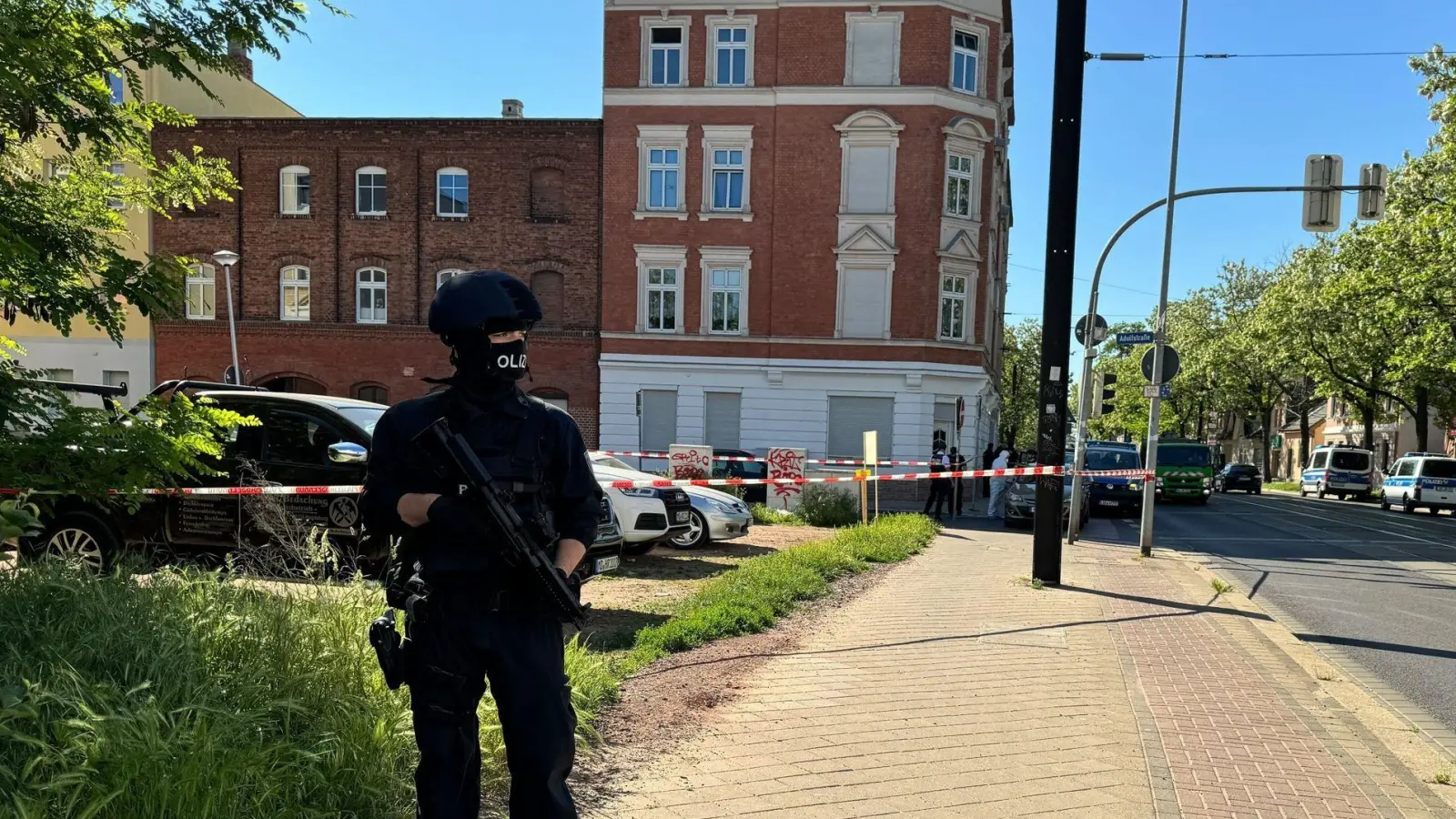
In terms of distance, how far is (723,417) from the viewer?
29.7 meters

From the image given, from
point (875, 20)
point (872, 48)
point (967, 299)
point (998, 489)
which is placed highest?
point (875, 20)

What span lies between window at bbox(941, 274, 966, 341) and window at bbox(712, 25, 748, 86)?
8.23 meters

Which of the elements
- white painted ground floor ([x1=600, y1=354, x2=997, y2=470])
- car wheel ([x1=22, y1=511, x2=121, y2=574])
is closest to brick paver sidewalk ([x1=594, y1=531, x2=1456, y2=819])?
car wheel ([x1=22, y1=511, x2=121, y2=574])

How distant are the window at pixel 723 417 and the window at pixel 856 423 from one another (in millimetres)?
2717

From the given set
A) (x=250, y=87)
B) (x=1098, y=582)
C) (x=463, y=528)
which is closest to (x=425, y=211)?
(x=250, y=87)

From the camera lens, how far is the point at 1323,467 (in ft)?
140

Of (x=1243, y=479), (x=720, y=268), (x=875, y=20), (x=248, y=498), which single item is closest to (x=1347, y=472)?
(x=1243, y=479)

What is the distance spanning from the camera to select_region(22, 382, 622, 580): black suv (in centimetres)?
827

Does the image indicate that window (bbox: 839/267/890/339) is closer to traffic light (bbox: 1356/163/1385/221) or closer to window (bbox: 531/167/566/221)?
window (bbox: 531/167/566/221)

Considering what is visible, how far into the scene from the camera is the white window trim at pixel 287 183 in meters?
30.9

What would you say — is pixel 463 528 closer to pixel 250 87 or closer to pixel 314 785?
pixel 314 785

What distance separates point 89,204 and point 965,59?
89.0 feet

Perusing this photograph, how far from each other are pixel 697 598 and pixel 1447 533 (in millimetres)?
20231

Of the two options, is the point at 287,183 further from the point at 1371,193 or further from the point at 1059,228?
the point at 1371,193
